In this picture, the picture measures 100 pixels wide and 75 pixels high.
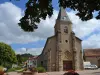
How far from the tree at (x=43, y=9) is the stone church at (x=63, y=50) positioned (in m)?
48.1

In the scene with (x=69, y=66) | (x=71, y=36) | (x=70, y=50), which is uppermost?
(x=71, y=36)

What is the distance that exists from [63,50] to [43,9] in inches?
1966

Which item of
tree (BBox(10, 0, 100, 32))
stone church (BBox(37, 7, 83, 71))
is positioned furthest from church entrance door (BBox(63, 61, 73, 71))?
tree (BBox(10, 0, 100, 32))

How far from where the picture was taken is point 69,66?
56000 millimetres

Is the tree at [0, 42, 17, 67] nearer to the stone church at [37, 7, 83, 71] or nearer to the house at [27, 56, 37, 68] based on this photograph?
the house at [27, 56, 37, 68]

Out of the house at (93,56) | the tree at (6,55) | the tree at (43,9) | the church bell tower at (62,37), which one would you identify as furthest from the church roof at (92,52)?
the tree at (43,9)

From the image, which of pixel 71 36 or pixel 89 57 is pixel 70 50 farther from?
pixel 89 57

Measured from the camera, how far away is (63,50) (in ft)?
182

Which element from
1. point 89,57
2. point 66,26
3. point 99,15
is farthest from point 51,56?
point 99,15

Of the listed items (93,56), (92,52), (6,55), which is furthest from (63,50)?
(92,52)

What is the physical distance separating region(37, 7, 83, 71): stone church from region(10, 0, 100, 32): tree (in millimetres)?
48057

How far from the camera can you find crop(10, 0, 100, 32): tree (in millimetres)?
5828

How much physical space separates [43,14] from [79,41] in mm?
51233

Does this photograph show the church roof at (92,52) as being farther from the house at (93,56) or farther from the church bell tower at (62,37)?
the church bell tower at (62,37)
